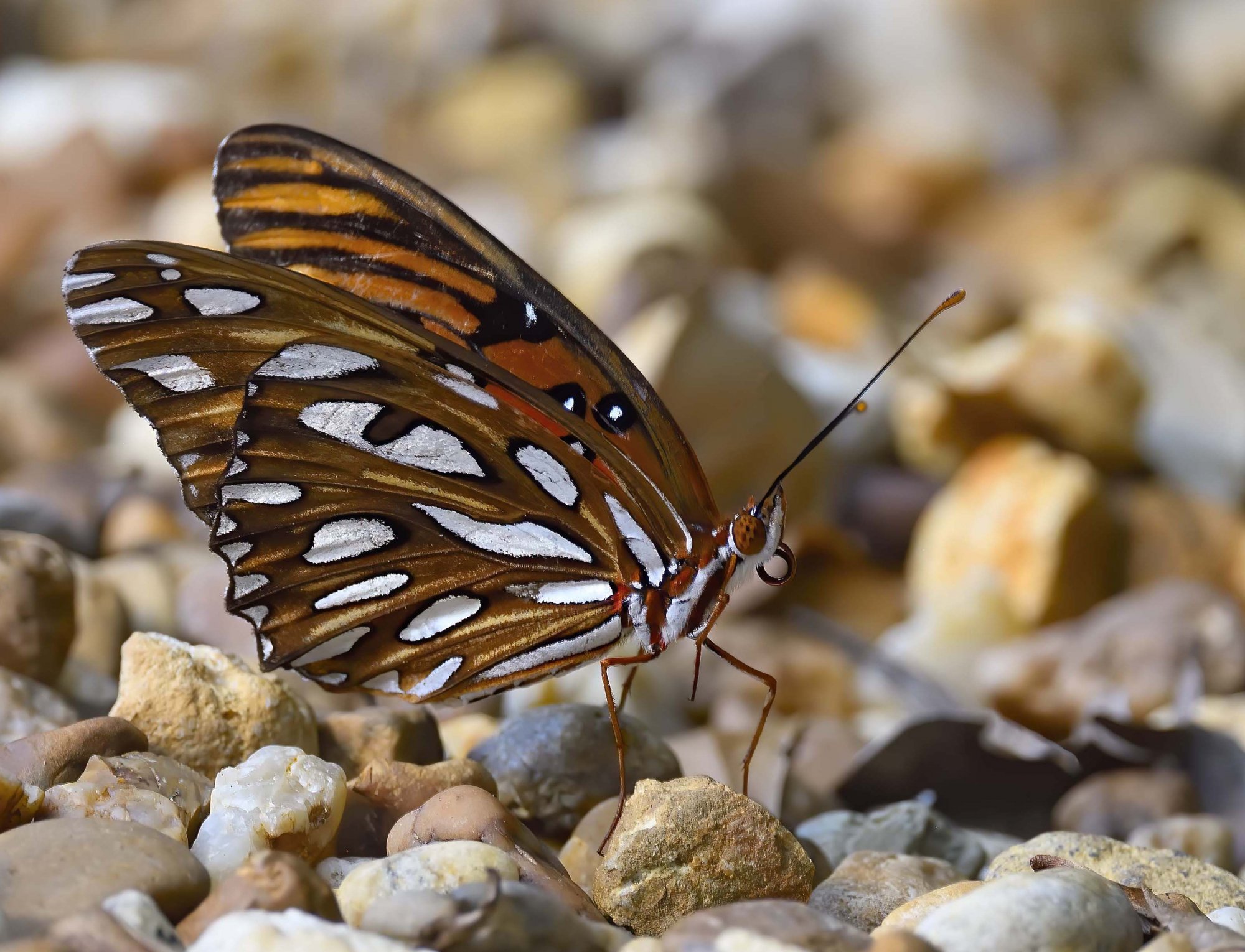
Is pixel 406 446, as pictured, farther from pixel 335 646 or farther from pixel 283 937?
pixel 283 937

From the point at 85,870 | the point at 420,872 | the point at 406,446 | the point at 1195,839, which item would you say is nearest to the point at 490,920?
the point at 420,872

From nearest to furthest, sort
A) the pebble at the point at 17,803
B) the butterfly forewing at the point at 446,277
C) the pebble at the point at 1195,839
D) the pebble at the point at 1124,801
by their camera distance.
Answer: the pebble at the point at 17,803, the butterfly forewing at the point at 446,277, the pebble at the point at 1195,839, the pebble at the point at 1124,801

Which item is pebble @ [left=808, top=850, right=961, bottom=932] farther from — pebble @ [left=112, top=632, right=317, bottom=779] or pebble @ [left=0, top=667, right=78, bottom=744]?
pebble @ [left=0, top=667, right=78, bottom=744]

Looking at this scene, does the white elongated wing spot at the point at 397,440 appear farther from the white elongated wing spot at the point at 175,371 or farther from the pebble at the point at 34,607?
the pebble at the point at 34,607

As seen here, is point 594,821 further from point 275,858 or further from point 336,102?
point 336,102

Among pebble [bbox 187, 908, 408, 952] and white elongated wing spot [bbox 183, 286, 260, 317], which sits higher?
white elongated wing spot [bbox 183, 286, 260, 317]

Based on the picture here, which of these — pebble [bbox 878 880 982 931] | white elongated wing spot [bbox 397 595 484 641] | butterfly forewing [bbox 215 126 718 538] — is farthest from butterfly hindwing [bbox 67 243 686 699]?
pebble [bbox 878 880 982 931]

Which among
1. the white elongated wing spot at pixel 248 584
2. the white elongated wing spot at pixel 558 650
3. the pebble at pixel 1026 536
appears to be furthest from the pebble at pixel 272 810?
the pebble at pixel 1026 536

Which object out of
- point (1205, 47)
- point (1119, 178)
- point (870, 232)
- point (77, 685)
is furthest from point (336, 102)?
point (77, 685)
